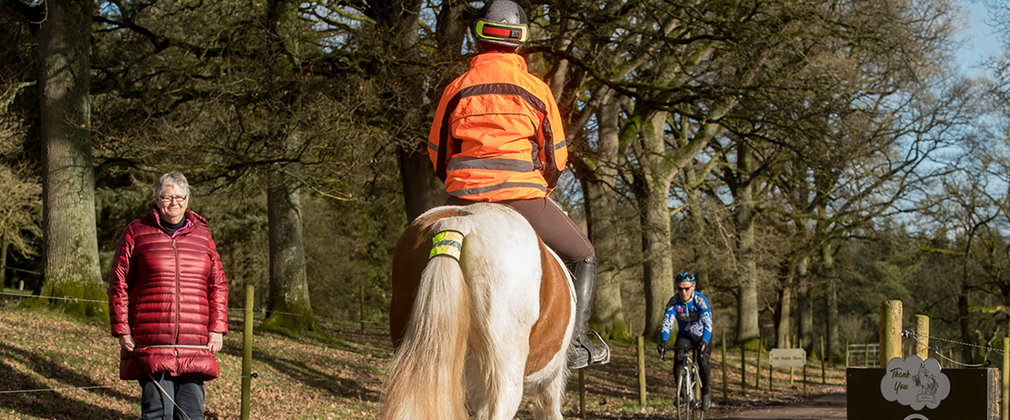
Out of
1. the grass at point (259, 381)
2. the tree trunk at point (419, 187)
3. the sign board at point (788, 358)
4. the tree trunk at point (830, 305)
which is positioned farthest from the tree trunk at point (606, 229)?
the tree trunk at point (830, 305)

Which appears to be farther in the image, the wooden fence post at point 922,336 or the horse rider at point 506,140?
the wooden fence post at point 922,336

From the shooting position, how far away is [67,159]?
10.9 metres

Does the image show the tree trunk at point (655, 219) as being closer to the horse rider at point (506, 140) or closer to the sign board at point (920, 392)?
the sign board at point (920, 392)

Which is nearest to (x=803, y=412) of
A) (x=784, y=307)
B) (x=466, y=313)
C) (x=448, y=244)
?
(x=466, y=313)

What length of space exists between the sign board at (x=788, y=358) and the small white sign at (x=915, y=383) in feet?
34.8

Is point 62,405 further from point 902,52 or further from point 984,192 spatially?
point 984,192

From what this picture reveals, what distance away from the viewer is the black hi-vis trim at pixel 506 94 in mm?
3686

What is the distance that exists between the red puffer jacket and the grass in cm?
265

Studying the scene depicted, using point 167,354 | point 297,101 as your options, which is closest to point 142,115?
point 297,101

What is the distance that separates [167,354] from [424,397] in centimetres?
211

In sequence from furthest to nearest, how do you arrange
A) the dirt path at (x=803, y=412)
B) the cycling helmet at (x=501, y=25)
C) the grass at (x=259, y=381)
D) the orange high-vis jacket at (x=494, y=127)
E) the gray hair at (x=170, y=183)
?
the dirt path at (x=803, y=412)
the grass at (x=259, y=381)
the gray hair at (x=170, y=183)
the cycling helmet at (x=501, y=25)
the orange high-vis jacket at (x=494, y=127)

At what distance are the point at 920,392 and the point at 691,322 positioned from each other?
4927 mm

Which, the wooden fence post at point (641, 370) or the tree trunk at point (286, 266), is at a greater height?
the tree trunk at point (286, 266)

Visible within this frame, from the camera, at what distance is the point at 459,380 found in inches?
119
